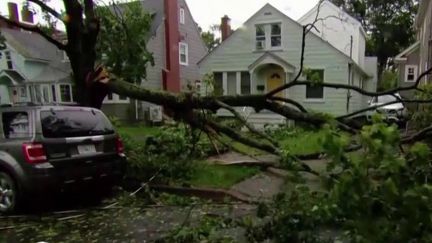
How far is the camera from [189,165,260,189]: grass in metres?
7.36

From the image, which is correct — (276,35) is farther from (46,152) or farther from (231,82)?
(46,152)

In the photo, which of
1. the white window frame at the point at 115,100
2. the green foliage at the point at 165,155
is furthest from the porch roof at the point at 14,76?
the green foliage at the point at 165,155

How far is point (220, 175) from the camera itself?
7.91 meters

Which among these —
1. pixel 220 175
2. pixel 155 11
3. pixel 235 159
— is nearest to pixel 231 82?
pixel 155 11

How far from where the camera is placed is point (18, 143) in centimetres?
568

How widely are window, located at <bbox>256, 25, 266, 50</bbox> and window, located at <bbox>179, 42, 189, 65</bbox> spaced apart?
21.0 feet

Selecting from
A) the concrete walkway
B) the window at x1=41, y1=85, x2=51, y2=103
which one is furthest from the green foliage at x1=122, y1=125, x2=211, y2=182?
the window at x1=41, y1=85, x2=51, y2=103

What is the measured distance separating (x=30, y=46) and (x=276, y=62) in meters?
17.8

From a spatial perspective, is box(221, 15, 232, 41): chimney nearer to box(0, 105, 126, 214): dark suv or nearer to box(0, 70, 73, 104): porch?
box(0, 70, 73, 104): porch

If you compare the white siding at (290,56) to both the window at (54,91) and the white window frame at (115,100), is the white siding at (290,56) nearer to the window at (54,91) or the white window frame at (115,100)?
the white window frame at (115,100)

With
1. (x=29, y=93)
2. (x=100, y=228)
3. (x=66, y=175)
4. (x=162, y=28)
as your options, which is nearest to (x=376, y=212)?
(x=100, y=228)

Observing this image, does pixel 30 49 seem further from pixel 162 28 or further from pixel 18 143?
pixel 18 143

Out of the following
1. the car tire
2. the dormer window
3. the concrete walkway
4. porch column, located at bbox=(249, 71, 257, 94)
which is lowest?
the concrete walkway

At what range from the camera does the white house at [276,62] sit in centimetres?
1811
